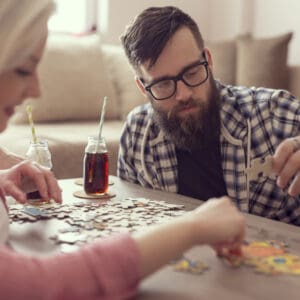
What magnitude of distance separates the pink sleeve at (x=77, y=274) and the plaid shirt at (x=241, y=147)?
1.09 metres

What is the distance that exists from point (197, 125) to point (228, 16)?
336 cm

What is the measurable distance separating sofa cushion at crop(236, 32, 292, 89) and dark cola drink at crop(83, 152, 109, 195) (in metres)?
2.64

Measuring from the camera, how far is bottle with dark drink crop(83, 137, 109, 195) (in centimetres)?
186

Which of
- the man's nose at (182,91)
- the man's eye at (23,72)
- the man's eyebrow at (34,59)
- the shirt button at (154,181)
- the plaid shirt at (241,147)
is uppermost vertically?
the man's eyebrow at (34,59)

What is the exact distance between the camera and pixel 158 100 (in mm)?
2170

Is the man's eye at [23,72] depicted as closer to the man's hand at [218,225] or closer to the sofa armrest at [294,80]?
the man's hand at [218,225]

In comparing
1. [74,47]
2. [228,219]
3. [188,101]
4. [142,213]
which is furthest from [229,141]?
[74,47]

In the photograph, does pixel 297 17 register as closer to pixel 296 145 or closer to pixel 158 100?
pixel 158 100

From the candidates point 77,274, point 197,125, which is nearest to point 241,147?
point 197,125

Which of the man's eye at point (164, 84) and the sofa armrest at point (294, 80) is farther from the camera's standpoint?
the sofa armrest at point (294, 80)

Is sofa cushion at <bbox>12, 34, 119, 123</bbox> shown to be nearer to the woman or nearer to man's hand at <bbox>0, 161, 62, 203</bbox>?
man's hand at <bbox>0, 161, 62, 203</bbox>

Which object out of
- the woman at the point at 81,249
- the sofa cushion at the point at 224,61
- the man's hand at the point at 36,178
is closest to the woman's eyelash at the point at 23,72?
the woman at the point at 81,249

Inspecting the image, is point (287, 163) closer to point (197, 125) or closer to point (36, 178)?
point (197, 125)

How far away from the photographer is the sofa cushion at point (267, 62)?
14.1 feet
